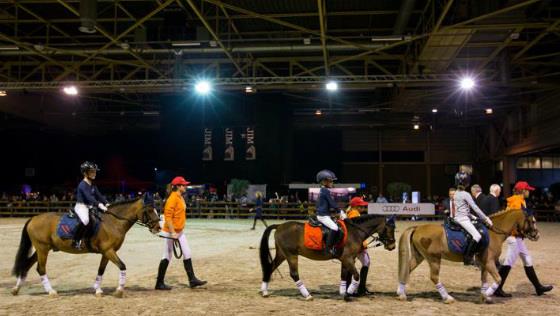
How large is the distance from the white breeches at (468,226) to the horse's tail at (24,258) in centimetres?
Answer: 673

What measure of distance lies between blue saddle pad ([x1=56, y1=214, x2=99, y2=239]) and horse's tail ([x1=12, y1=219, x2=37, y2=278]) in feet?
2.10

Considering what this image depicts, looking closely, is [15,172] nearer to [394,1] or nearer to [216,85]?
[216,85]

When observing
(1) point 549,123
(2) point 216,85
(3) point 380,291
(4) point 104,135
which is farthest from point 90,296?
(4) point 104,135

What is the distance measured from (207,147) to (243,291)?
2103 cm

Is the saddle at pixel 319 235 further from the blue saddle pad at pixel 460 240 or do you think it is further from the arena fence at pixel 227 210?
the arena fence at pixel 227 210

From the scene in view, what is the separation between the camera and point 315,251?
7.31 m

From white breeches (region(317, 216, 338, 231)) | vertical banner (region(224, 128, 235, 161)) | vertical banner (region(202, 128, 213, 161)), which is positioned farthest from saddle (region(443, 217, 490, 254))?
vertical banner (region(202, 128, 213, 161))

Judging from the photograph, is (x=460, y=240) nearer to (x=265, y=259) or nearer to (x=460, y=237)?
(x=460, y=237)

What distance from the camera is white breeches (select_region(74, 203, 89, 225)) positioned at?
7.38 m

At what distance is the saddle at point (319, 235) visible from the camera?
23.6ft

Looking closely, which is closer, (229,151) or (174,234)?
(174,234)

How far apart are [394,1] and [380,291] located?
33.5 feet

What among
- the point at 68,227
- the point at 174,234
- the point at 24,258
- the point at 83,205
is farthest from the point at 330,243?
the point at 24,258

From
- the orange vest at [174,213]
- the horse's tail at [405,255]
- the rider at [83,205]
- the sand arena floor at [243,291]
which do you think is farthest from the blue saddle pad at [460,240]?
the rider at [83,205]
